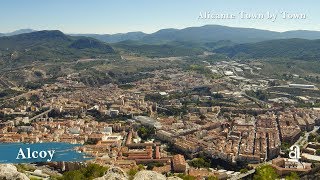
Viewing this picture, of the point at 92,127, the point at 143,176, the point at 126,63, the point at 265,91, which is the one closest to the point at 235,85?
the point at 265,91

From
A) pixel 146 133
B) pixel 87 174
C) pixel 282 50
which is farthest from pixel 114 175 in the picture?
pixel 282 50

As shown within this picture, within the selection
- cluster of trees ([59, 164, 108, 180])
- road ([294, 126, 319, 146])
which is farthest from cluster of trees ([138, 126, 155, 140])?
cluster of trees ([59, 164, 108, 180])

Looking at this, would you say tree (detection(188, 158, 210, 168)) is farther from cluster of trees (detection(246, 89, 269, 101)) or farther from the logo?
cluster of trees (detection(246, 89, 269, 101))

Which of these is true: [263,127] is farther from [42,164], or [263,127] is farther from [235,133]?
[42,164]

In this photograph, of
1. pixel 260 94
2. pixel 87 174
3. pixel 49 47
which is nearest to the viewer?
pixel 87 174

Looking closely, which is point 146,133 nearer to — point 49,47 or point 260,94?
point 260,94
